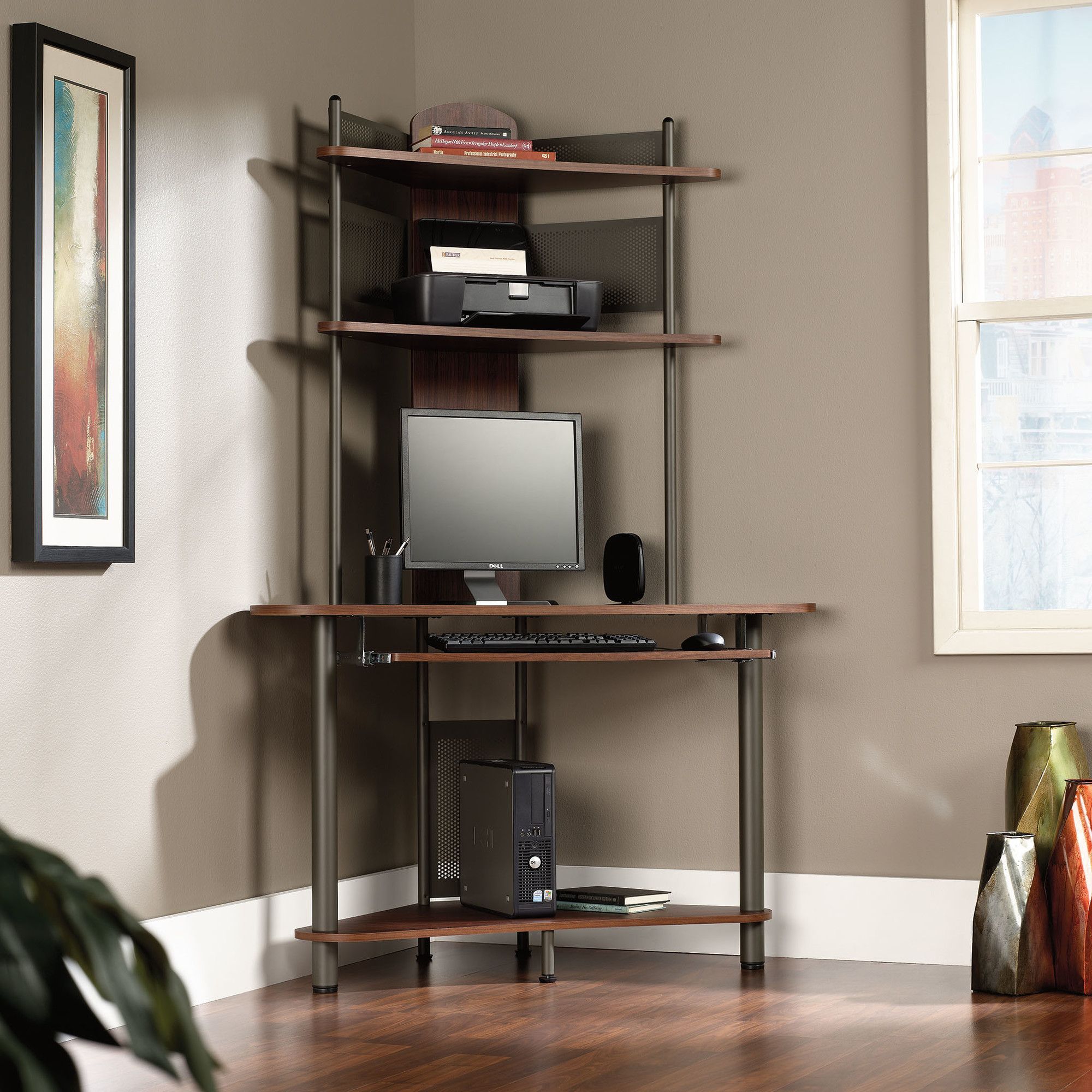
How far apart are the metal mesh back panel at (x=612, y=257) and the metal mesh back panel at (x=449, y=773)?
1.16m

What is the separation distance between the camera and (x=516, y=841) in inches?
133

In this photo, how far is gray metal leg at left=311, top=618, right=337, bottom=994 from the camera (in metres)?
3.29

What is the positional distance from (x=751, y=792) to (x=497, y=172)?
1683mm

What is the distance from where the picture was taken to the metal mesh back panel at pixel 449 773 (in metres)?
3.73

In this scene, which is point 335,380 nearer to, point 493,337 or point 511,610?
point 493,337

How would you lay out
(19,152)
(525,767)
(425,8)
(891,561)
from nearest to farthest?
1. (19,152)
2. (525,767)
3. (891,561)
4. (425,8)

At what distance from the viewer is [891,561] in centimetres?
366

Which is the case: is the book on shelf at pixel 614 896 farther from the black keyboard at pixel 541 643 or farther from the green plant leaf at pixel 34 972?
the green plant leaf at pixel 34 972

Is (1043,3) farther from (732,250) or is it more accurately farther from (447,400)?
(447,400)

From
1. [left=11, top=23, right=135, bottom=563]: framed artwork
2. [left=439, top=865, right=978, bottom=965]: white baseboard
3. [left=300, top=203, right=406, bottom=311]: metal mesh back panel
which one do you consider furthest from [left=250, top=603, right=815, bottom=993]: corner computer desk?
[left=300, top=203, right=406, bottom=311]: metal mesh back panel

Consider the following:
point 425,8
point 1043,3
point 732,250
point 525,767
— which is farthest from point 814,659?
point 425,8

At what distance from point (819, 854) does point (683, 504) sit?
37.4 inches

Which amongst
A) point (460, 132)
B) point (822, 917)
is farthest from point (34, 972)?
point (460, 132)

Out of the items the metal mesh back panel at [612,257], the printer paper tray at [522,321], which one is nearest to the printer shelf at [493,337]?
the printer paper tray at [522,321]
